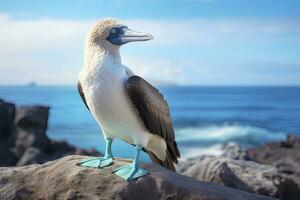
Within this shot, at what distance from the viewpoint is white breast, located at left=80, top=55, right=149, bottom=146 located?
4.32m

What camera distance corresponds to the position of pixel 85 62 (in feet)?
14.7

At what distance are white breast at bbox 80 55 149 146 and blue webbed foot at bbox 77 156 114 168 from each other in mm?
314

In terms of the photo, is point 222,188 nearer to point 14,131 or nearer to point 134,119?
point 134,119

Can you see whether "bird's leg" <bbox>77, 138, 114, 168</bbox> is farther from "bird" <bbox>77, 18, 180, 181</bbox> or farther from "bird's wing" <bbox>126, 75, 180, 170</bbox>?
"bird's wing" <bbox>126, 75, 180, 170</bbox>

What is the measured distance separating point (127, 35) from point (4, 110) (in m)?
9.32

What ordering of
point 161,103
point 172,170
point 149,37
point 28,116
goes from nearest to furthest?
point 149,37, point 161,103, point 172,170, point 28,116


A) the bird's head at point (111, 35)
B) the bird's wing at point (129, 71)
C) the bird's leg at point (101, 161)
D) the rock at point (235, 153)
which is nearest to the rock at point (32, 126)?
the rock at point (235, 153)

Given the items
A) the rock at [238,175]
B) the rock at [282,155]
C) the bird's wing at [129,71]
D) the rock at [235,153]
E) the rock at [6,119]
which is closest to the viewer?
the bird's wing at [129,71]

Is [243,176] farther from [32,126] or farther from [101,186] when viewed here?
[32,126]

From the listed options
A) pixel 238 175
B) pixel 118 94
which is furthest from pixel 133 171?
pixel 238 175

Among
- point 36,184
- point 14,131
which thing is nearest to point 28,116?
point 14,131

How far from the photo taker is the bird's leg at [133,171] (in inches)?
176

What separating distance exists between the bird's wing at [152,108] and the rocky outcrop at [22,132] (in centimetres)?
819

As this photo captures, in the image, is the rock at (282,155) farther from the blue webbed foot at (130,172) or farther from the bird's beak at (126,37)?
the bird's beak at (126,37)
